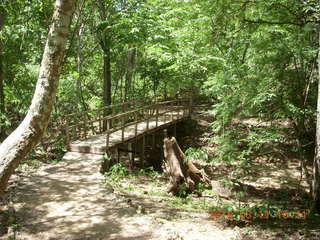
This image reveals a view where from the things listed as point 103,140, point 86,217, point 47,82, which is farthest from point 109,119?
point 47,82

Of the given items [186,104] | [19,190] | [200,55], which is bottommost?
[19,190]

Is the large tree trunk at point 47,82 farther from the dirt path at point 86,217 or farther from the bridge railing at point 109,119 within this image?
the bridge railing at point 109,119

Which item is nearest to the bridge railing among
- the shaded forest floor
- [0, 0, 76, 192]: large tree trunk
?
the shaded forest floor

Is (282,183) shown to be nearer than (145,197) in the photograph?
No

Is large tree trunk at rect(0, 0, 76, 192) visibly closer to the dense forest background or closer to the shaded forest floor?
the dense forest background

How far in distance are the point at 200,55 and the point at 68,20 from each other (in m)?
8.64

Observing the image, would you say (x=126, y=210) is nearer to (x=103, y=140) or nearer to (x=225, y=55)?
(x=103, y=140)

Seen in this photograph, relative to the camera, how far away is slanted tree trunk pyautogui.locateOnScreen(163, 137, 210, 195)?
8.64m

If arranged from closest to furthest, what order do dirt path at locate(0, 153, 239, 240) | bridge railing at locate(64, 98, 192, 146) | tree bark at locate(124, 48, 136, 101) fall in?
dirt path at locate(0, 153, 239, 240), bridge railing at locate(64, 98, 192, 146), tree bark at locate(124, 48, 136, 101)

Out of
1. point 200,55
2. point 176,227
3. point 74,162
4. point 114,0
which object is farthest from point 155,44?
point 176,227

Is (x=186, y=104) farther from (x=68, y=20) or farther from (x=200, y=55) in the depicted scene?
(x=68, y=20)

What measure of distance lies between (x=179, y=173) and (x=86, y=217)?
3710 mm

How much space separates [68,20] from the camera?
14.6 feet

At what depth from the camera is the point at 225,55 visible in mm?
11461
